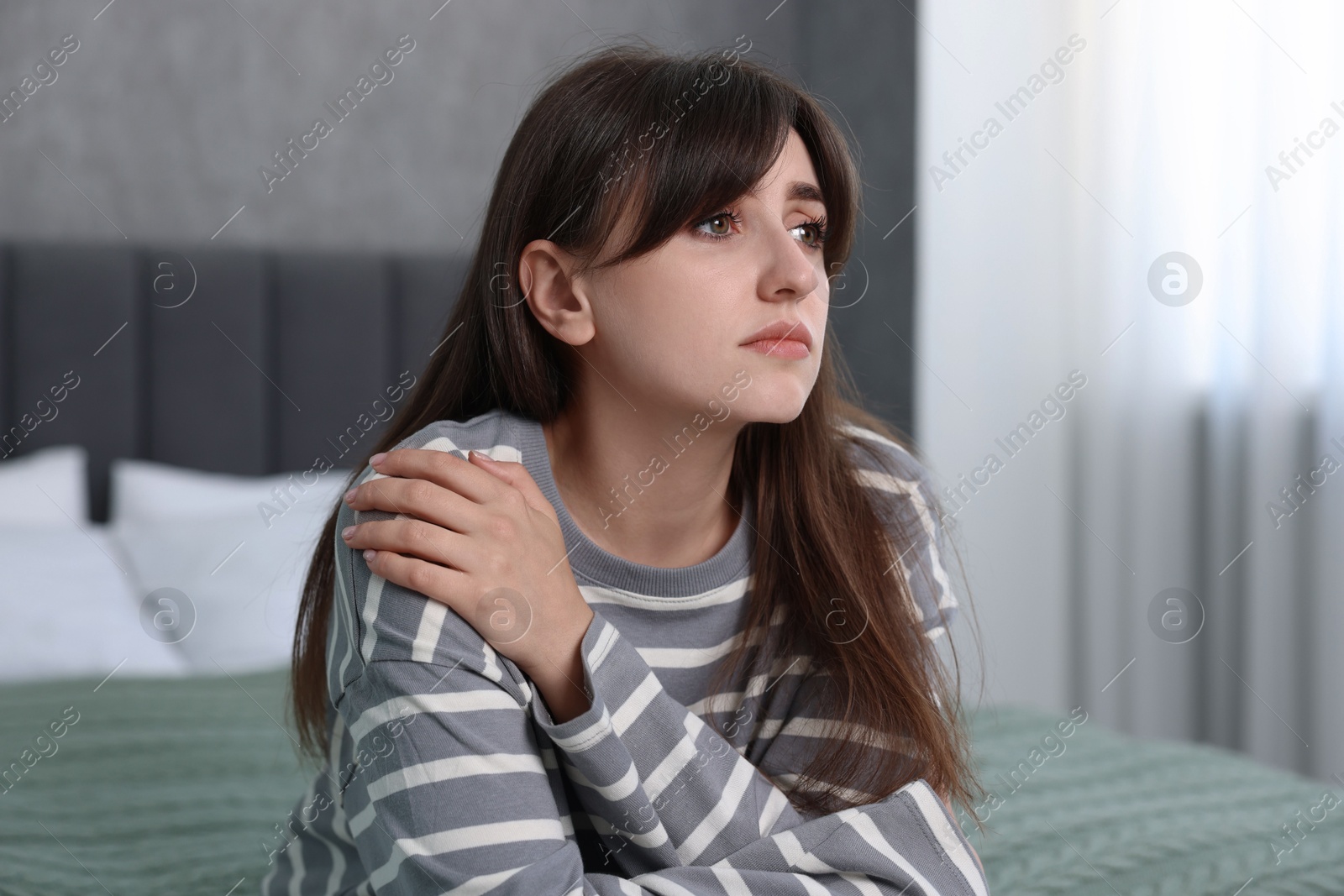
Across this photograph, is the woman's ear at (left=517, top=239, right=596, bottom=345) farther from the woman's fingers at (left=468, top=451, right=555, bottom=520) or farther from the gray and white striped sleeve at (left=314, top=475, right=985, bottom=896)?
the gray and white striped sleeve at (left=314, top=475, right=985, bottom=896)

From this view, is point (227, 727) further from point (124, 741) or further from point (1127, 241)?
point (1127, 241)

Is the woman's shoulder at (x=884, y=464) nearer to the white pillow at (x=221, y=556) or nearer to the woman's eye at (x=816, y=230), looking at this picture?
the woman's eye at (x=816, y=230)

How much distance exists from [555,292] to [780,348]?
217 mm

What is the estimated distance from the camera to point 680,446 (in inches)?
A: 41.8

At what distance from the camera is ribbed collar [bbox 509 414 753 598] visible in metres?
1.01

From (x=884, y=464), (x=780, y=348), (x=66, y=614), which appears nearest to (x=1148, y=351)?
(x=884, y=464)

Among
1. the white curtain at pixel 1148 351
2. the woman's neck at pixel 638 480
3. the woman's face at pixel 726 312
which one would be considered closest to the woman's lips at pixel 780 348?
the woman's face at pixel 726 312

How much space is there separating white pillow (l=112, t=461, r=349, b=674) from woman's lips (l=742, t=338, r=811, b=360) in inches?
49.7

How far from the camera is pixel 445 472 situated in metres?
0.87

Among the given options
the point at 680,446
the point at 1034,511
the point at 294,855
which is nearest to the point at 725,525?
the point at 680,446

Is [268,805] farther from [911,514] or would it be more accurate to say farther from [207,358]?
[207,358]

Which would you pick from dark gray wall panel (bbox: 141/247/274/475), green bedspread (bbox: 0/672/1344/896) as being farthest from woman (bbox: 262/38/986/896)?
dark gray wall panel (bbox: 141/247/274/475)

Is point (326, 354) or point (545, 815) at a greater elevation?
point (545, 815)

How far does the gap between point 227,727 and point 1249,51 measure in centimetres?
224
